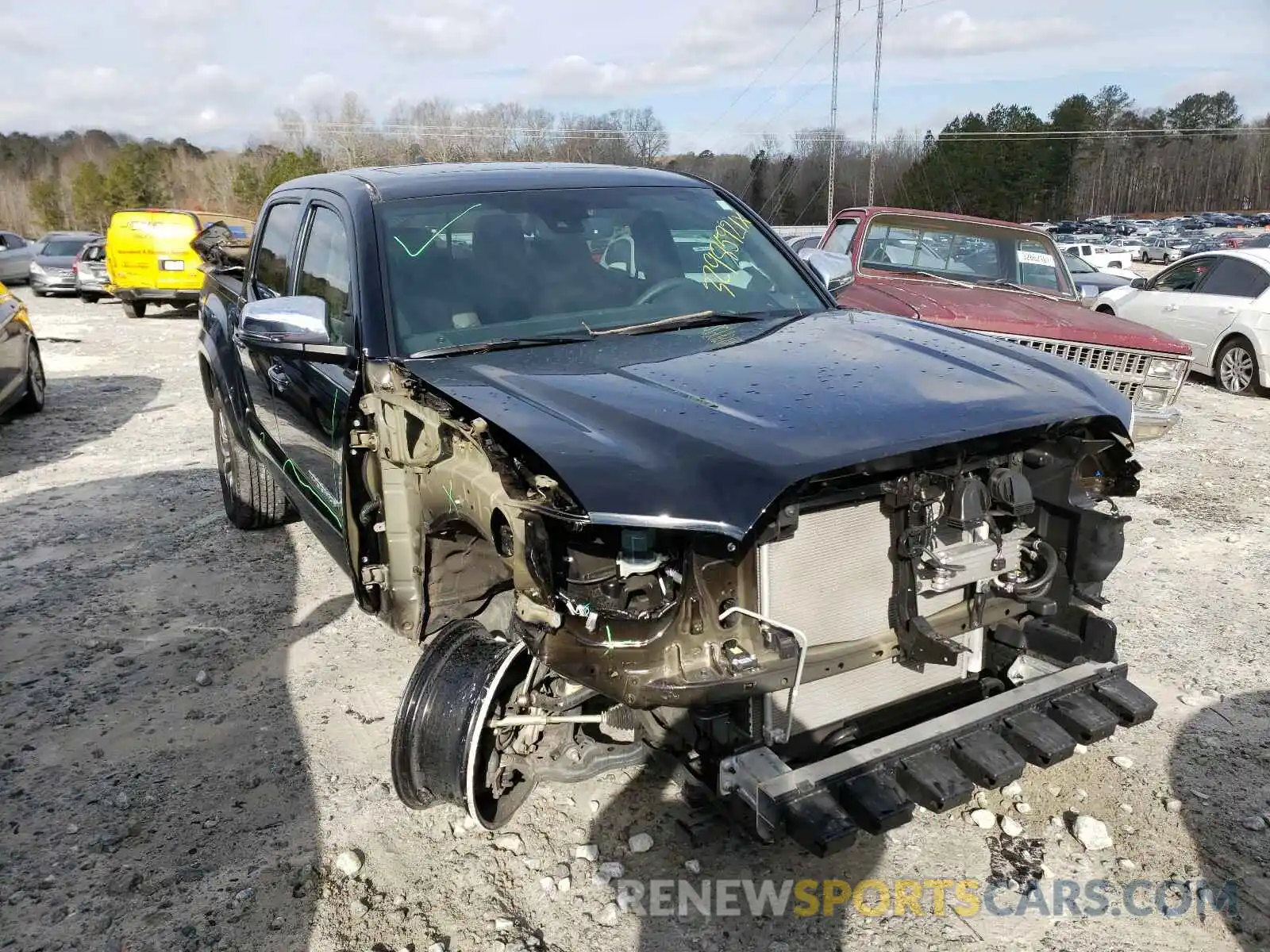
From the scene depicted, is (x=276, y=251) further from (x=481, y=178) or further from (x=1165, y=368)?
(x=1165, y=368)

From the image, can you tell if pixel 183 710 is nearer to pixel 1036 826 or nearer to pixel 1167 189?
pixel 1036 826

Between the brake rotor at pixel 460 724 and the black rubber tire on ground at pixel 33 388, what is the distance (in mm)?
8380

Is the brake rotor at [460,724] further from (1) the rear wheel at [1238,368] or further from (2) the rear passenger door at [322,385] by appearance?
(1) the rear wheel at [1238,368]

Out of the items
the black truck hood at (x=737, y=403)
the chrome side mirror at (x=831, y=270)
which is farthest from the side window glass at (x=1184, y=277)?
the black truck hood at (x=737, y=403)

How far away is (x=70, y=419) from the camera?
9.55 meters

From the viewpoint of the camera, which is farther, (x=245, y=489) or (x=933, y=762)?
(x=245, y=489)

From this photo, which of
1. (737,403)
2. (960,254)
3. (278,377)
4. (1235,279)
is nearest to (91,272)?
(960,254)

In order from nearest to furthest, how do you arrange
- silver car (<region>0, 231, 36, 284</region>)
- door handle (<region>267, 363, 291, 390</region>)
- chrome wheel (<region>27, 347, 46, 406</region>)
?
door handle (<region>267, 363, 291, 390</region>), chrome wheel (<region>27, 347, 46, 406</region>), silver car (<region>0, 231, 36, 284</region>)

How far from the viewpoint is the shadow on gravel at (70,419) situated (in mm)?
8220

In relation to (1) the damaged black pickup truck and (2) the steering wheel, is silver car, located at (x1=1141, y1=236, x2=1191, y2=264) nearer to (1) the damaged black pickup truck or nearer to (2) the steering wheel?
(2) the steering wheel

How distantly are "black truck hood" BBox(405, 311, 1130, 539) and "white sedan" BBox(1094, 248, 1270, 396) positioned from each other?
8.56m

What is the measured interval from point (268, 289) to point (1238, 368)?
987 cm

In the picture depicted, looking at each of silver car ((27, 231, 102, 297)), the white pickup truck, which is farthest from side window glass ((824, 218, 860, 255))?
the white pickup truck

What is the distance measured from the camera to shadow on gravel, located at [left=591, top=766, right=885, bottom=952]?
262 cm
